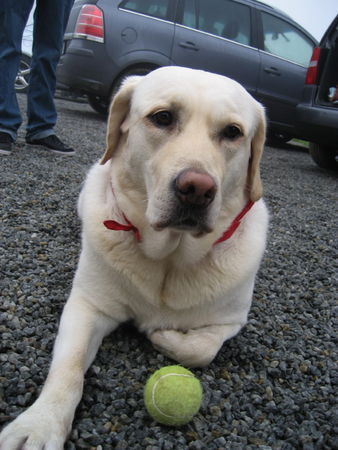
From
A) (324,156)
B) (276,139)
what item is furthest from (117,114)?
(276,139)

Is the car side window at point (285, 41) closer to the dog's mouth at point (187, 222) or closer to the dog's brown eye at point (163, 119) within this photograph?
the dog's brown eye at point (163, 119)

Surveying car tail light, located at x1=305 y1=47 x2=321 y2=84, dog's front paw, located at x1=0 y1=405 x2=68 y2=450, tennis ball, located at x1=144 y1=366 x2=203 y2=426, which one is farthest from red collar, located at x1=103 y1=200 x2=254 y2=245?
car tail light, located at x1=305 y1=47 x2=321 y2=84

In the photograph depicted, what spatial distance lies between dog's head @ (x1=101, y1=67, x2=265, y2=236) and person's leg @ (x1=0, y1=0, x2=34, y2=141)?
2.17 metres

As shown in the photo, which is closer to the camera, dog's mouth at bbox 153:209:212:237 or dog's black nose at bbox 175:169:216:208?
dog's black nose at bbox 175:169:216:208

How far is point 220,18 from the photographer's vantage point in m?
6.94

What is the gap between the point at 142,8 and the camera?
652cm

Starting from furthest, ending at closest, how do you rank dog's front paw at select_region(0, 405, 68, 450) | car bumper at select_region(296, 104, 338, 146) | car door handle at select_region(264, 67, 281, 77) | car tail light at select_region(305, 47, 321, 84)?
car door handle at select_region(264, 67, 281, 77) < car tail light at select_region(305, 47, 321, 84) < car bumper at select_region(296, 104, 338, 146) < dog's front paw at select_region(0, 405, 68, 450)

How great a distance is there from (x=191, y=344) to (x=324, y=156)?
541cm

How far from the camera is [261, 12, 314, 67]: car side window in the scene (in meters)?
7.26

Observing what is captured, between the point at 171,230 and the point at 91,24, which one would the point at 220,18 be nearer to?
the point at 91,24

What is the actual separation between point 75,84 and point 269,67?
3052 mm

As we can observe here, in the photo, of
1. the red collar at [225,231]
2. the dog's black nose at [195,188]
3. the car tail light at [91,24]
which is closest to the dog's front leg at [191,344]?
the red collar at [225,231]

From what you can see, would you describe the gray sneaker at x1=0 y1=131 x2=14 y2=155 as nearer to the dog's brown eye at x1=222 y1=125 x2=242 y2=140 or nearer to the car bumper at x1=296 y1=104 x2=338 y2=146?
the dog's brown eye at x1=222 y1=125 x2=242 y2=140

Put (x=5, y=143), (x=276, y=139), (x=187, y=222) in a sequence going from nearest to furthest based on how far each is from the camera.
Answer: (x=187, y=222) < (x=5, y=143) < (x=276, y=139)
